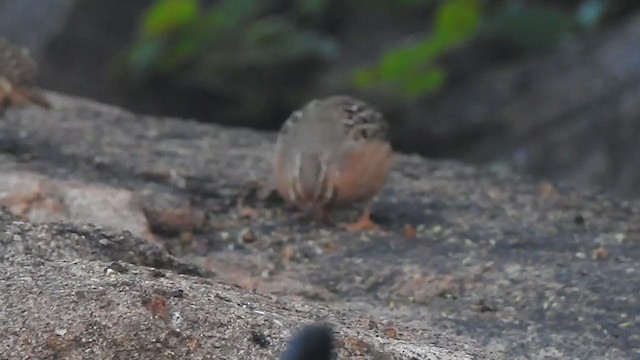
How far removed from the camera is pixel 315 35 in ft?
37.3

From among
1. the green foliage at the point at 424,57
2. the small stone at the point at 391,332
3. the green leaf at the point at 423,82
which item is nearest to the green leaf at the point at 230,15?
the green foliage at the point at 424,57

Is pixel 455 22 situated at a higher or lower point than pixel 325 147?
higher

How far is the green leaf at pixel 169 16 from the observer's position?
9656 mm

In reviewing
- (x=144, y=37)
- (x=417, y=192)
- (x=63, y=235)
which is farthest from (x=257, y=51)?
(x=63, y=235)

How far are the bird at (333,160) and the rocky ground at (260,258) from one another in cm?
14

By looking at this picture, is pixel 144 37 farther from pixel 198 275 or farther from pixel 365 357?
pixel 365 357

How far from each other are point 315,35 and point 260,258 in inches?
238

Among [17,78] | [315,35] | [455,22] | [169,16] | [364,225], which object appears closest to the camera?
[364,225]

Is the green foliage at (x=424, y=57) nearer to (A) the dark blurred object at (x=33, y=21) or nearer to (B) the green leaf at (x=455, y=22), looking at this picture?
(B) the green leaf at (x=455, y=22)

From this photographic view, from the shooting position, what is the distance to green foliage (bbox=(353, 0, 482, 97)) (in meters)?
9.46

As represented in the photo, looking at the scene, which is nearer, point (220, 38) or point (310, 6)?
point (220, 38)

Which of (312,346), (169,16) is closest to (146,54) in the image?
(169,16)

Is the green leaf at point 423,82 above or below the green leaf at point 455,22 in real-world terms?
below

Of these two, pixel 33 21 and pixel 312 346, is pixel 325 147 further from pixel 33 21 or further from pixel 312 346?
pixel 33 21
